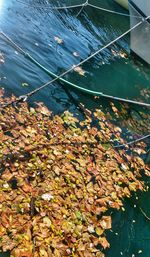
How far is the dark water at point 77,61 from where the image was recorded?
308 inches

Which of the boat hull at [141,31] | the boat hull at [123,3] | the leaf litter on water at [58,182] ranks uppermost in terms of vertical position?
the boat hull at [123,3]

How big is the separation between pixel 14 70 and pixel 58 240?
6.39m

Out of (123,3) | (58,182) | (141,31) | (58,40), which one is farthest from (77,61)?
(123,3)

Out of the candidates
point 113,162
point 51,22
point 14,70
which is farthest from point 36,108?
point 51,22

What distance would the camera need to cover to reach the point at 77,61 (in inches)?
544

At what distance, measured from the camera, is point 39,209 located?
261 inches

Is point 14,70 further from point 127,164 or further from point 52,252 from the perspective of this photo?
point 52,252

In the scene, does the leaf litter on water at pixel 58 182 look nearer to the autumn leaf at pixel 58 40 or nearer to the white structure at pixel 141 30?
the autumn leaf at pixel 58 40

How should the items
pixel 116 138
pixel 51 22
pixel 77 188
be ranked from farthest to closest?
pixel 51 22 < pixel 116 138 < pixel 77 188

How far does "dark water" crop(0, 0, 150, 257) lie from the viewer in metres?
7.83

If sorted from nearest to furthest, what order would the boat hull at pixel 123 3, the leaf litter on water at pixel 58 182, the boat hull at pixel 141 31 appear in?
the leaf litter on water at pixel 58 182, the boat hull at pixel 141 31, the boat hull at pixel 123 3

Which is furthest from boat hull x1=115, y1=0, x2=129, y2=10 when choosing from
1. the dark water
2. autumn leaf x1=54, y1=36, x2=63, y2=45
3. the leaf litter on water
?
the leaf litter on water

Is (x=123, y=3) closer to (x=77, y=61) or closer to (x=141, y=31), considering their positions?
(x=141, y=31)

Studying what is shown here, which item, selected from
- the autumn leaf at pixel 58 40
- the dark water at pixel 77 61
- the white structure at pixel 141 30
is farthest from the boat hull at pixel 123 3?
the autumn leaf at pixel 58 40
